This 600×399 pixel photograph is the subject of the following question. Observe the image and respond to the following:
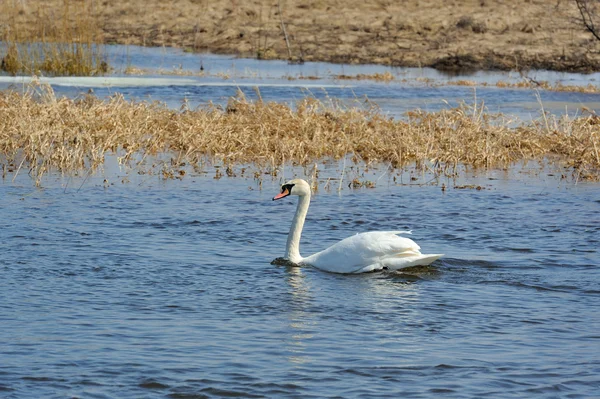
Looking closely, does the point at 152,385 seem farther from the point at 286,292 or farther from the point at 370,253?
the point at 370,253

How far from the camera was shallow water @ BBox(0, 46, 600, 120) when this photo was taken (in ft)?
83.1

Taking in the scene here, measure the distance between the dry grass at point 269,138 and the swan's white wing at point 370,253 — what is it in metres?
5.69

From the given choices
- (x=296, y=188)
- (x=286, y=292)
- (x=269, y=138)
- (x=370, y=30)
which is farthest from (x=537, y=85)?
(x=286, y=292)

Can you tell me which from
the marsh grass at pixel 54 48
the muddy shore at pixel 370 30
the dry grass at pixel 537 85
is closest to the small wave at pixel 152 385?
the marsh grass at pixel 54 48

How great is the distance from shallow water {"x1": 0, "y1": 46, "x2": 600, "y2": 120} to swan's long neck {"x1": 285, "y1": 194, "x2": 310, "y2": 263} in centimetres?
975

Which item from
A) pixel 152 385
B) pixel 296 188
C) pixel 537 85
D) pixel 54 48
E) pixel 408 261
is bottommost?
pixel 152 385

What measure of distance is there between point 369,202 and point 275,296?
481 centimetres

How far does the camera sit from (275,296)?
909 centimetres

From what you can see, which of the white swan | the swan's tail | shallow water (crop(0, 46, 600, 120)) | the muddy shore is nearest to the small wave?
the white swan

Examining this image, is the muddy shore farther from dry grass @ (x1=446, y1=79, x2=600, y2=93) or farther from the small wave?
the small wave

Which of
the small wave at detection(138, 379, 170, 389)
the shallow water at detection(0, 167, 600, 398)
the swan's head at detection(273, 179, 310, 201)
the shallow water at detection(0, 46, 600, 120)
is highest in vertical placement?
the shallow water at detection(0, 46, 600, 120)

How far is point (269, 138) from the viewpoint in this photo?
17.1 metres

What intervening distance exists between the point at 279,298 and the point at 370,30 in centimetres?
3536

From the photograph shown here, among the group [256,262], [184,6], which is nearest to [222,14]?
[184,6]
